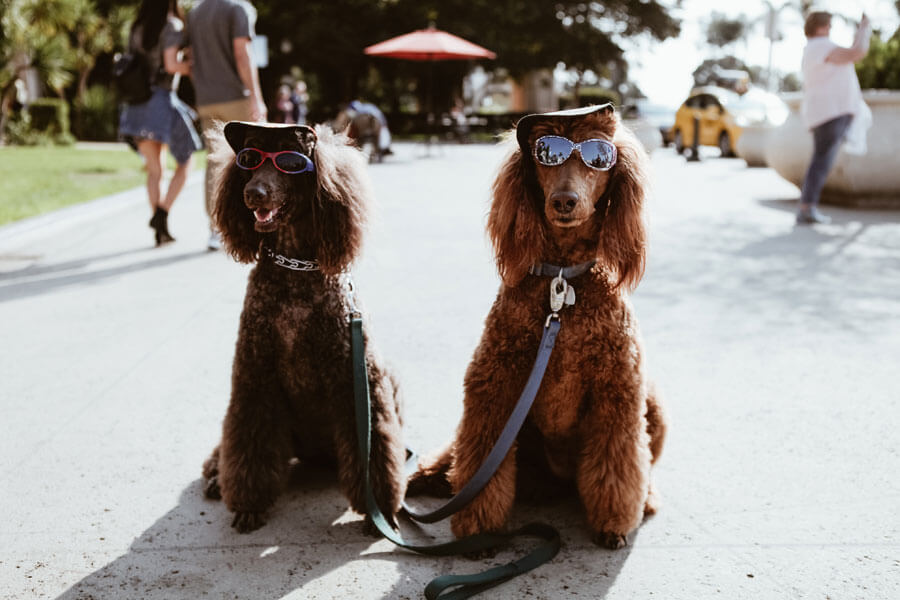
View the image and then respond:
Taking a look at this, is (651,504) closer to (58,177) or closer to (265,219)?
(265,219)

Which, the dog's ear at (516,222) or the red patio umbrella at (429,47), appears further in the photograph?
the red patio umbrella at (429,47)

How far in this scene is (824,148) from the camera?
27.0 ft

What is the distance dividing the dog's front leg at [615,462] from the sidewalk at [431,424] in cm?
10

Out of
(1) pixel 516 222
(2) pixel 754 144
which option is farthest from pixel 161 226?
(2) pixel 754 144

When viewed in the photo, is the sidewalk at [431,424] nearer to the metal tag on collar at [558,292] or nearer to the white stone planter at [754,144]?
the metal tag on collar at [558,292]

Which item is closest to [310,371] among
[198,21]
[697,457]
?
[697,457]

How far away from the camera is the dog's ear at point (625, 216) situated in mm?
2432

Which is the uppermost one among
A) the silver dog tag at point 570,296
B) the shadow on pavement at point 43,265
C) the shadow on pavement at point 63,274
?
the silver dog tag at point 570,296

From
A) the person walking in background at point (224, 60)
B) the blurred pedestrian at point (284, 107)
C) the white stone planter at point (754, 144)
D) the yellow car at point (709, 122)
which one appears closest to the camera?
the person walking in background at point (224, 60)

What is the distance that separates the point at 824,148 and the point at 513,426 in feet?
23.4

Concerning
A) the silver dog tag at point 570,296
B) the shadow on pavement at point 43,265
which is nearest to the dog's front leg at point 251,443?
the silver dog tag at point 570,296

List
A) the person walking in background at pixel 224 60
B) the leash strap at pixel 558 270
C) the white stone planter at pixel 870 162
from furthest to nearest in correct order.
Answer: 1. the white stone planter at pixel 870 162
2. the person walking in background at pixel 224 60
3. the leash strap at pixel 558 270

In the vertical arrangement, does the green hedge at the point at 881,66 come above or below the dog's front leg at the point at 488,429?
above

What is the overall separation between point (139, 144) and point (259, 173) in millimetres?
5053
